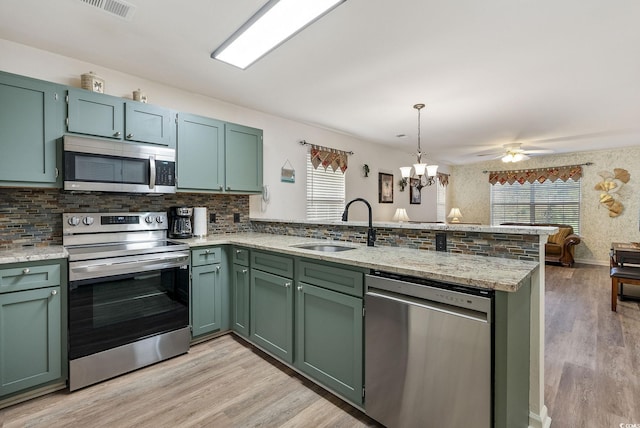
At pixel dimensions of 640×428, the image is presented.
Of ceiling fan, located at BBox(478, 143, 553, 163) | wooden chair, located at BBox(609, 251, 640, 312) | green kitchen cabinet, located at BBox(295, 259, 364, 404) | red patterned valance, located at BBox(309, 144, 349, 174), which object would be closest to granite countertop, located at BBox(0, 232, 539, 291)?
green kitchen cabinet, located at BBox(295, 259, 364, 404)

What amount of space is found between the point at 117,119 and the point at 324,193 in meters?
2.88

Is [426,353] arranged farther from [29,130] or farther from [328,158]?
[328,158]

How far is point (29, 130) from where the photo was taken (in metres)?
2.07

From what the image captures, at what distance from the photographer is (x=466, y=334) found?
1316 millimetres

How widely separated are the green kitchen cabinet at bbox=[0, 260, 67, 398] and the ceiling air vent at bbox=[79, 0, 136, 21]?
1619 millimetres

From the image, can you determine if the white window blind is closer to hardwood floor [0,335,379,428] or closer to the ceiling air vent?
hardwood floor [0,335,379,428]

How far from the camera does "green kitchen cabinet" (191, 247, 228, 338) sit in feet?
8.57

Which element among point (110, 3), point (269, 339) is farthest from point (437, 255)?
point (110, 3)

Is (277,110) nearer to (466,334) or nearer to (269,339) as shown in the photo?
(269,339)

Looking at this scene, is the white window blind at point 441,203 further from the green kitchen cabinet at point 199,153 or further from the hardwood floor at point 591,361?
the green kitchen cabinet at point 199,153

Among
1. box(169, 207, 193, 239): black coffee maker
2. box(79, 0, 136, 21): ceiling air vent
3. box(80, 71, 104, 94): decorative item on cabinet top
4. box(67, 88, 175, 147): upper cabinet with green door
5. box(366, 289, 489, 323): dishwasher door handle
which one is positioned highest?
box(79, 0, 136, 21): ceiling air vent

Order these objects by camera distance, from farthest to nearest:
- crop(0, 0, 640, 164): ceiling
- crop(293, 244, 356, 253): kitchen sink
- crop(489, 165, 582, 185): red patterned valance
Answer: crop(489, 165, 582, 185): red patterned valance
crop(293, 244, 356, 253): kitchen sink
crop(0, 0, 640, 164): ceiling

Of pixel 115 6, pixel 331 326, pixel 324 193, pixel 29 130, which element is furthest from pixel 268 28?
pixel 324 193

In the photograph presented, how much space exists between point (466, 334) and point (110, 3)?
2654mm
